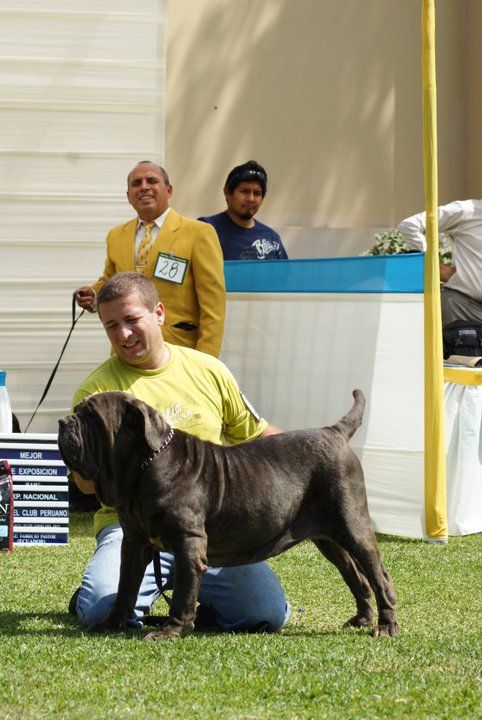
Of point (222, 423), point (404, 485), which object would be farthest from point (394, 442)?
point (222, 423)

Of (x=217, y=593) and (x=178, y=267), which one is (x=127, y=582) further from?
(x=178, y=267)

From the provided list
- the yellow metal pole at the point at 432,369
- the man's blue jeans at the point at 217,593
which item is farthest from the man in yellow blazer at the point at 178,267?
the man's blue jeans at the point at 217,593

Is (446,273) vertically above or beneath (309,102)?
beneath

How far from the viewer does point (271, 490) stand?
12.3 ft

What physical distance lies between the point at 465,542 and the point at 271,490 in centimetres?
274

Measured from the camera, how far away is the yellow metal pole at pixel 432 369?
6074 mm

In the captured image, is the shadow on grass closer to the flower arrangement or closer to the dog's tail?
the dog's tail

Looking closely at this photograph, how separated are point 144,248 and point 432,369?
1661 mm

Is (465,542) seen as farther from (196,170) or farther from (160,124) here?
(196,170)

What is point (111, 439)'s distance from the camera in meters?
3.55

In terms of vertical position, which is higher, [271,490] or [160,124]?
[160,124]

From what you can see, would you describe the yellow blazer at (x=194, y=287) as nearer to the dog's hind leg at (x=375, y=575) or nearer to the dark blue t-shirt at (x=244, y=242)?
the dark blue t-shirt at (x=244, y=242)

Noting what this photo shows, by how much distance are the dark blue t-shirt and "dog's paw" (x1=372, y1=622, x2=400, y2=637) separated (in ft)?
12.0

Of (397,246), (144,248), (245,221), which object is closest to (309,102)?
(397,246)
